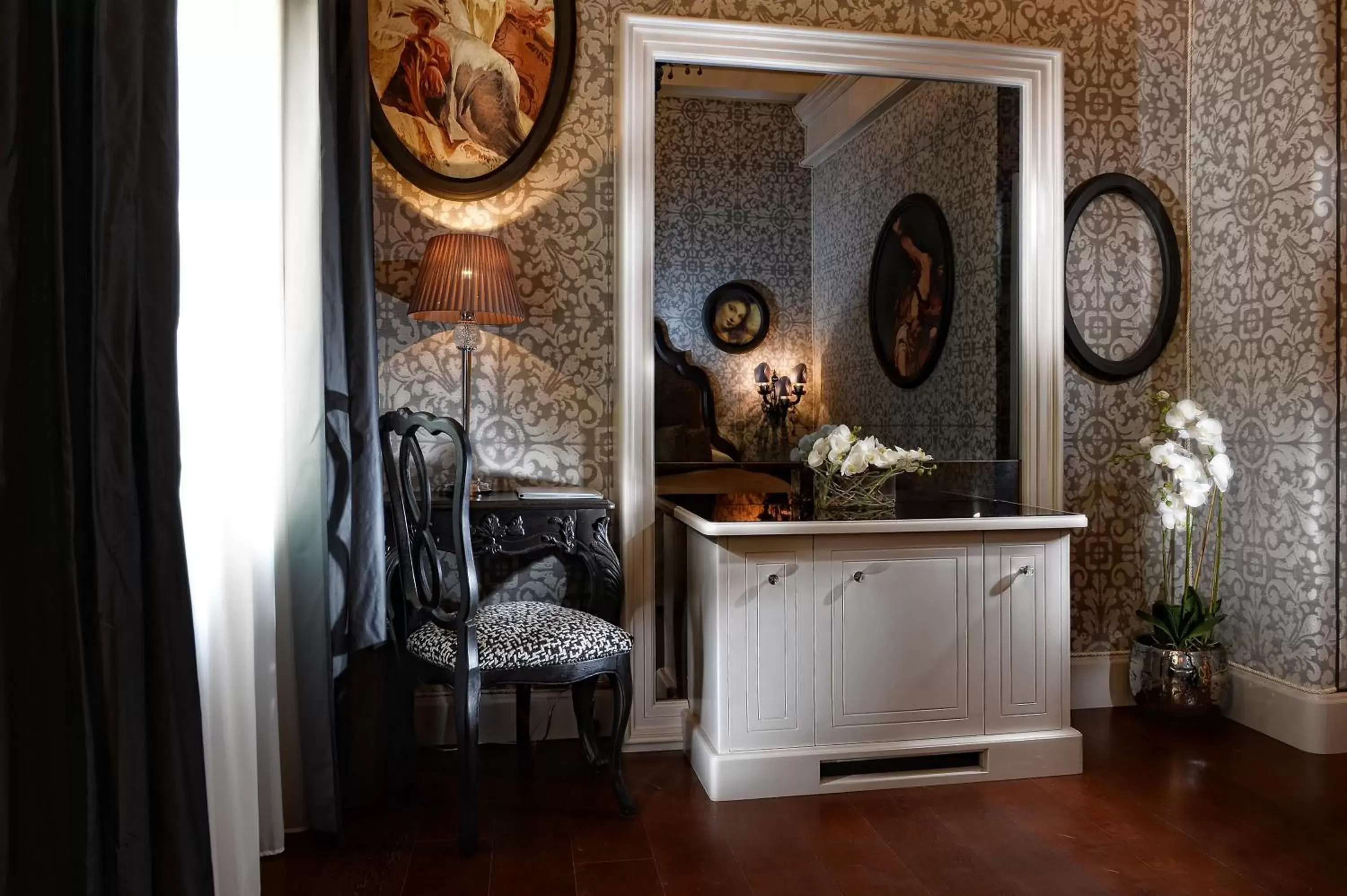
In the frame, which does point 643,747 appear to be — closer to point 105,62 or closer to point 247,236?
point 247,236

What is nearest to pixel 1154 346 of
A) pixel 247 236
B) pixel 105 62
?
pixel 247 236

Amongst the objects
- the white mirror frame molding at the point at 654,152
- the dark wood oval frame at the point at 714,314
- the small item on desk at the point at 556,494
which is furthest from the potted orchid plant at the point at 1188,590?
the small item on desk at the point at 556,494

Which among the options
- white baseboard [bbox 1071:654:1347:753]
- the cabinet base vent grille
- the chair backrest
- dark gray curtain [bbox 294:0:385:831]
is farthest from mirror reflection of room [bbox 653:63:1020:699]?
dark gray curtain [bbox 294:0:385:831]

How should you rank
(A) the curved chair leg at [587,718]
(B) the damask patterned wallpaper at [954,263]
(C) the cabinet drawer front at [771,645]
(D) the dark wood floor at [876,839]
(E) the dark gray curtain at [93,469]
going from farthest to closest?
(B) the damask patterned wallpaper at [954,263], (A) the curved chair leg at [587,718], (C) the cabinet drawer front at [771,645], (D) the dark wood floor at [876,839], (E) the dark gray curtain at [93,469]

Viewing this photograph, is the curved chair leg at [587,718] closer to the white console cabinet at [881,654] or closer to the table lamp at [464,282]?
the white console cabinet at [881,654]

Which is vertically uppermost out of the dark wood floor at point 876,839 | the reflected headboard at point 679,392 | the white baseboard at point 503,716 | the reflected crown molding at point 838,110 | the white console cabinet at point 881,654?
the reflected crown molding at point 838,110

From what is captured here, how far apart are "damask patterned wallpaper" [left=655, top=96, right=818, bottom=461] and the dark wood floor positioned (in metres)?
1.17

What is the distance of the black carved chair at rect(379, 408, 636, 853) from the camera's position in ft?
7.50

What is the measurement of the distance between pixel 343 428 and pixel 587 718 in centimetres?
106

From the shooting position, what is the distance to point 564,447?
3.07 metres

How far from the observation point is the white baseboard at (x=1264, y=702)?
2932 mm

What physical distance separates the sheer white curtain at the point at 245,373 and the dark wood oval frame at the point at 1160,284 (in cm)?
249

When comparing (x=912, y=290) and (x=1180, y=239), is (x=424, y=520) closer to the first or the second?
(x=912, y=290)

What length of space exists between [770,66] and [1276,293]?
1793 millimetres
